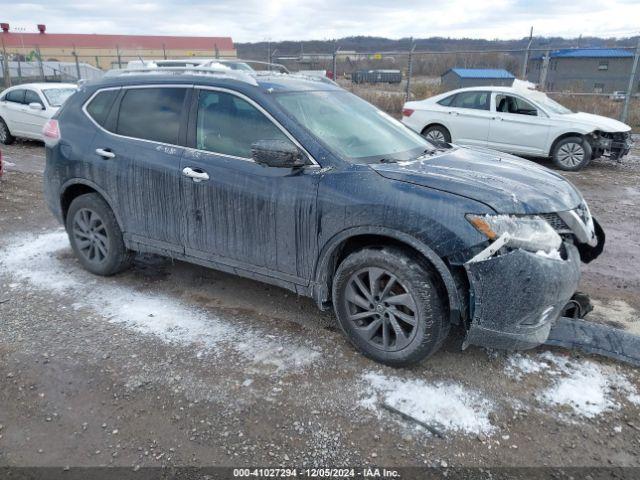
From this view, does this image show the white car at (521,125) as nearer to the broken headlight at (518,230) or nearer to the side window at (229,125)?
the side window at (229,125)

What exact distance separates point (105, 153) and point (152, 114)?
1.84 ft

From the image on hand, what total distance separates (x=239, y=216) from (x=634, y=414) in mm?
2821

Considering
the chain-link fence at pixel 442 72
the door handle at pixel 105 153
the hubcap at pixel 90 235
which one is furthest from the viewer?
the chain-link fence at pixel 442 72

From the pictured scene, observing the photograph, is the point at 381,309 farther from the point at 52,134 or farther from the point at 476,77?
the point at 476,77

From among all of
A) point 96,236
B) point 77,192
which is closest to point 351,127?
point 96,236

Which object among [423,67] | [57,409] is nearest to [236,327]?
[57,409]

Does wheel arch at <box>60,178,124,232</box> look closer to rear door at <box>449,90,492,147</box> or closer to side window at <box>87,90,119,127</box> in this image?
side window at <box>87,90,119,127</box>

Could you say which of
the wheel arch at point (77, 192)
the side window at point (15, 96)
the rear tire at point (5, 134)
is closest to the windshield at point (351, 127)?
the wheel arch at point (77, 192)

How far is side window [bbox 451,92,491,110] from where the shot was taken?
10977 millimetres

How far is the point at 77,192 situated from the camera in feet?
15.6

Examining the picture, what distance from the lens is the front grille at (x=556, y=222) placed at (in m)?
3.10

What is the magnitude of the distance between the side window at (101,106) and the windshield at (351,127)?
1.71 metres

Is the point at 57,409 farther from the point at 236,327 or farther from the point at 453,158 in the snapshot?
the point at 453,158

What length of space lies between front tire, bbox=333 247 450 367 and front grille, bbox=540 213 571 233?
31.0 inches
